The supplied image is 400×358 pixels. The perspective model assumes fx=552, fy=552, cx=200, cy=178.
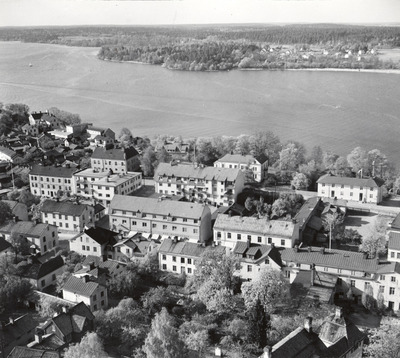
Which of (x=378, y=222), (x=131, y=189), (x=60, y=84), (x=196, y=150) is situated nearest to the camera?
(x=378, y=222)

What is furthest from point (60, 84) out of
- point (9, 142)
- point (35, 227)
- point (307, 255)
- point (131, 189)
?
point (307, 255)

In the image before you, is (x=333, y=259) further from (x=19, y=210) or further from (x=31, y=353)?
(x=19, y=210)

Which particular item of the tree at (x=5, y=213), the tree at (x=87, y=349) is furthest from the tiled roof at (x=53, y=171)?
the tree at (x=87, y=349)

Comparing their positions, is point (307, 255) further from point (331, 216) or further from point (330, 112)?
point (330, 112)

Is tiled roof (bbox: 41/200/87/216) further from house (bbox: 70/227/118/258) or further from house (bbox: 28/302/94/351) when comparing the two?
house (bbox: 28/302/94/351)

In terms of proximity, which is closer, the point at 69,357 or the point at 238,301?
the point at 69,357

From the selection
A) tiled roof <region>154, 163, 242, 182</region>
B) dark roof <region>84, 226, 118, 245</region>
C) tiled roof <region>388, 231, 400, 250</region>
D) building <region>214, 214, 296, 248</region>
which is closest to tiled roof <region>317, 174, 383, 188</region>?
tiled roof <region>154, 163, 242, 182</region>
